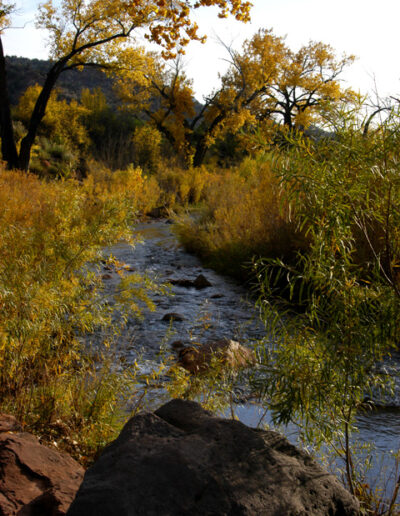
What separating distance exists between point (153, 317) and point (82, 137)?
2025cm

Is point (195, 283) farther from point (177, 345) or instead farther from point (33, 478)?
point (33, 478)

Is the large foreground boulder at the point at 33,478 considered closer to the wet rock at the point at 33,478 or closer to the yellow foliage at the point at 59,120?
the wet rock at the point at 33,478

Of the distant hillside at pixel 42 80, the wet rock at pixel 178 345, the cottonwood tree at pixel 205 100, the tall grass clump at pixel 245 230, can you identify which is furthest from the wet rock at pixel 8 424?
the distant hillside at pixel 42 80

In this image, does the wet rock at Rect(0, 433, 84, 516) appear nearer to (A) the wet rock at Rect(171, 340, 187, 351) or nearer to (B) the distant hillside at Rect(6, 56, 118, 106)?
(A) the wet rock at Rect(171, 340, 187, 351)

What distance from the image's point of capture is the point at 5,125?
12.9 metres

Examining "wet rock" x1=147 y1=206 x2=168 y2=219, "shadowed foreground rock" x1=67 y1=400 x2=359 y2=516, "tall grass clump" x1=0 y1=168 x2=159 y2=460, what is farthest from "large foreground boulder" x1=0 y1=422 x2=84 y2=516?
"wet rock" x1=147 y1=206 x2=168 y2=219

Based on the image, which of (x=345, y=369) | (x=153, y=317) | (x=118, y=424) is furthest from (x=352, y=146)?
(x=153, y=317)

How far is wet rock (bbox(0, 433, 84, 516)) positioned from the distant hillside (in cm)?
4216

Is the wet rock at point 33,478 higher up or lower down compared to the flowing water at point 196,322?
higher up

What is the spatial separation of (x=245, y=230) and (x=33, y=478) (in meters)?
5.47

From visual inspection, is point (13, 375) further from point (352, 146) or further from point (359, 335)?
point (352, 146)

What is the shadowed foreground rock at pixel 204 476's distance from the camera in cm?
126

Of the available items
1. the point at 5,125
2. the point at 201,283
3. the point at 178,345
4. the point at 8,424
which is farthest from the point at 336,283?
the point at 5,125

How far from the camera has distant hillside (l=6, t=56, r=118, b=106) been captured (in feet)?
147
